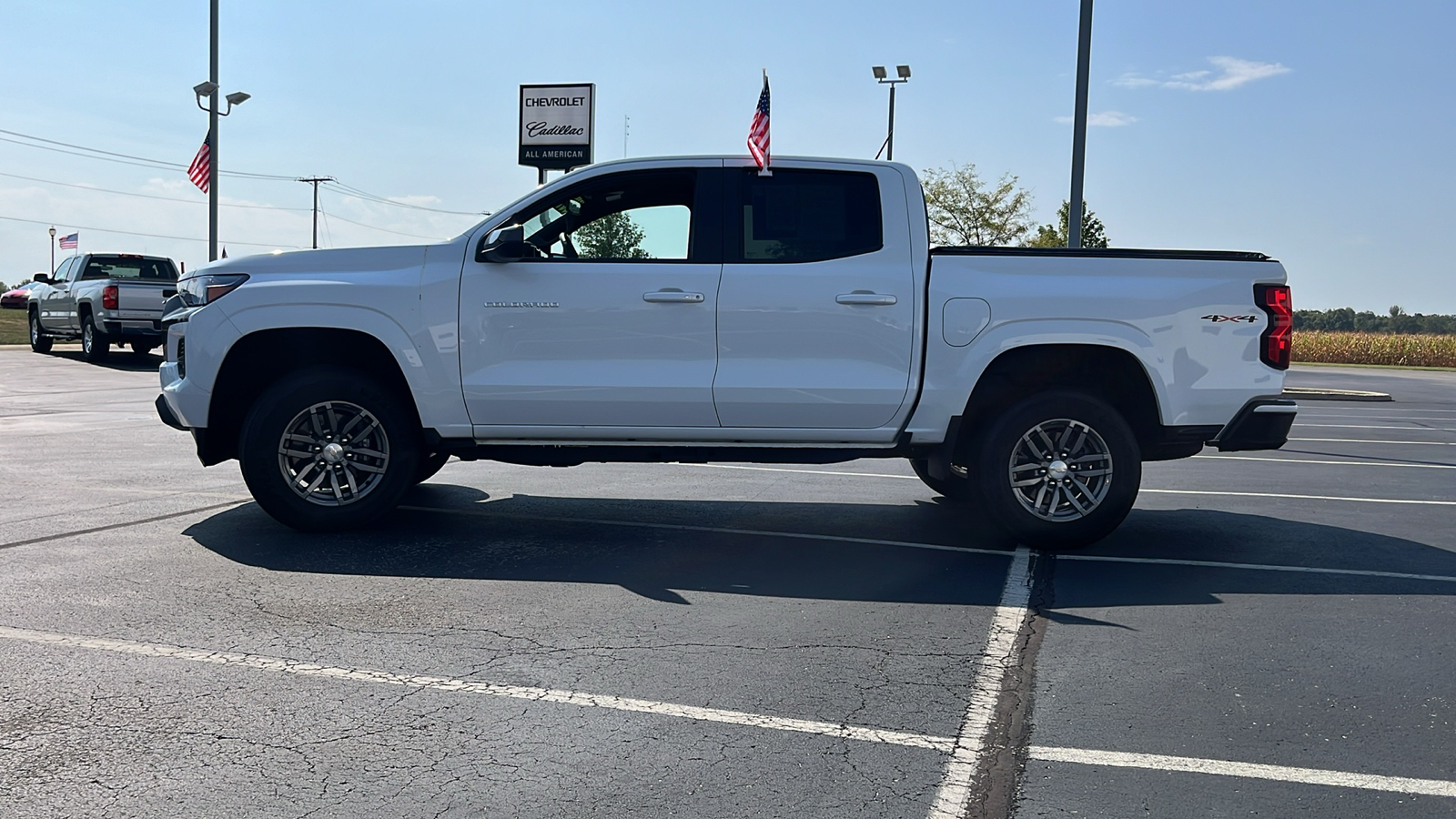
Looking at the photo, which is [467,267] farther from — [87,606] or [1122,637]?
[1122,637]

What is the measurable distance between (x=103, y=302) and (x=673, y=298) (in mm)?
19296

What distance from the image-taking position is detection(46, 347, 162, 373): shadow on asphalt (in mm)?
22552

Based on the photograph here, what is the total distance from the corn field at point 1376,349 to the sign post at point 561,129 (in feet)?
105

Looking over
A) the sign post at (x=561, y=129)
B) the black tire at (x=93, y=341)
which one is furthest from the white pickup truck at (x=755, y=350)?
the sign post at (x=561, y=129)

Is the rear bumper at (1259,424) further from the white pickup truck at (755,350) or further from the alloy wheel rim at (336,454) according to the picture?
the alloy wheel rim at (336,454)

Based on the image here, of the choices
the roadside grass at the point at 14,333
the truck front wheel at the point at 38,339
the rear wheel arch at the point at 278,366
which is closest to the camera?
the rear wheel arch at the point at 278,366

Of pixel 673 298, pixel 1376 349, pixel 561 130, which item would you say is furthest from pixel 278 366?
pixel 1376 349

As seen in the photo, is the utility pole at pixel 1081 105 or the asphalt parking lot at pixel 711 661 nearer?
the asphalt parking lot at pixel 711 661

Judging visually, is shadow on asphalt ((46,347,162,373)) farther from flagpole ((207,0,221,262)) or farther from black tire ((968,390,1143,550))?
black tire ((968,390,1143,550))

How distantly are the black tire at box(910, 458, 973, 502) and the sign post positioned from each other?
827 inches

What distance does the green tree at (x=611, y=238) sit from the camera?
23.1 ft

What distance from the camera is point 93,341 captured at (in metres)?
23.0

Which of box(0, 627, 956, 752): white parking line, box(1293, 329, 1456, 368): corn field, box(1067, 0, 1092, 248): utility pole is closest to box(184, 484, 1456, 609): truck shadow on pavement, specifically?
box(0, 627, 956, 752): white parking line

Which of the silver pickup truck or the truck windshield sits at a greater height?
the truck windshield
